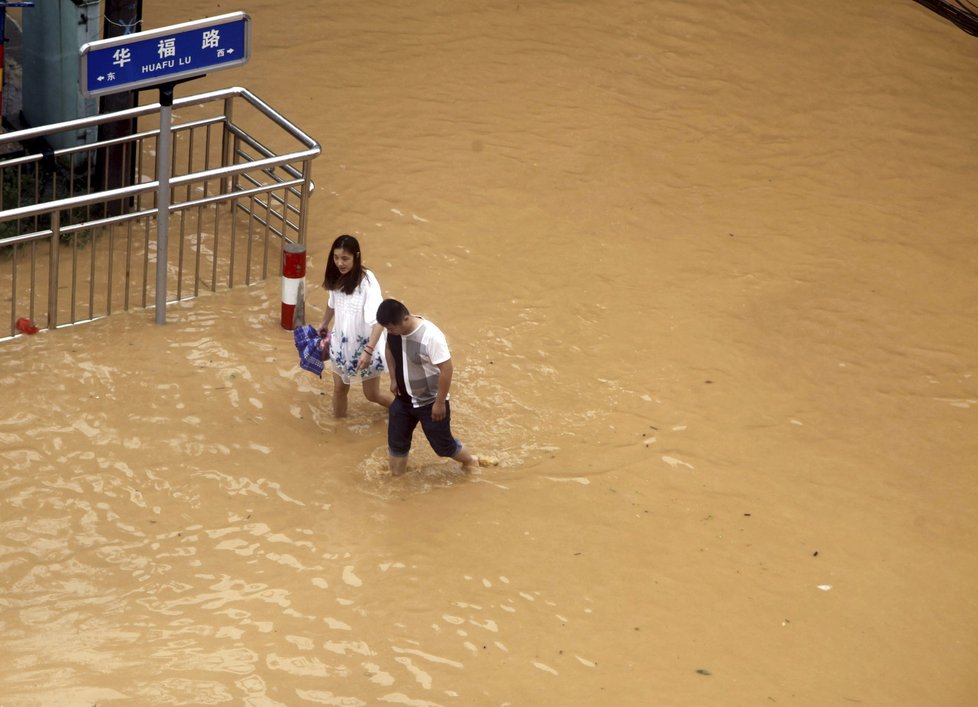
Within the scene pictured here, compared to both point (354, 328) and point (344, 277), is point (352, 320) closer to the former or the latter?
point (354, 328)

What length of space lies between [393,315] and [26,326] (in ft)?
9.97

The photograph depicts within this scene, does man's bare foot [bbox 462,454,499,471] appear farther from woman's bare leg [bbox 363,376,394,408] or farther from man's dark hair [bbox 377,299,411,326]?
man's dark hair [bbox 377,299,411,326]

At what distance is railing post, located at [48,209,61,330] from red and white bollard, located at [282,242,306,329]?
4.92ft

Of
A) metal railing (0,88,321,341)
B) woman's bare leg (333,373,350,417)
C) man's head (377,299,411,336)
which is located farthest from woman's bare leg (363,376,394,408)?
metal railing (0,88,321,341)

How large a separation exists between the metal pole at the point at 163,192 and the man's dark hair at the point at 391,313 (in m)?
2.29

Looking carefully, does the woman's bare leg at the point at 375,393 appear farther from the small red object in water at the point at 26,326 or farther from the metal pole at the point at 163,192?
the small red object in water at the point at 26,326

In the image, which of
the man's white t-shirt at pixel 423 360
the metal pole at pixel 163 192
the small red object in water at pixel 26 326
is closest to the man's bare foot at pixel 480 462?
the man's white t-shirt at pixel 423 360

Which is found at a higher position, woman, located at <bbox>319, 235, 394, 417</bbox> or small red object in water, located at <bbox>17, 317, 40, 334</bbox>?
woman, located at <bbox>319, 235, 394, 417</bbox>

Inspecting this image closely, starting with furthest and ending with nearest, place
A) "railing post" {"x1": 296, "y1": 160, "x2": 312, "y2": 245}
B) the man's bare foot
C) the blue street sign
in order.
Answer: "railing post" {"x1": 296, "y1": 160, "x2": 312, "y2": 245} < the man's bare foot < the blue street sign

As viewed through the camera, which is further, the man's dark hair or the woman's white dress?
the woman's white dress

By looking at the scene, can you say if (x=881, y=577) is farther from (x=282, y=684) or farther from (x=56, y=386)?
(x=56, y=386)

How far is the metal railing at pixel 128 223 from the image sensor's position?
853cm

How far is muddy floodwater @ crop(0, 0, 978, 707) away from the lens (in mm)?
6418

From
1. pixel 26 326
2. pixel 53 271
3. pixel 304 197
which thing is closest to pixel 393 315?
pixel 304 197
